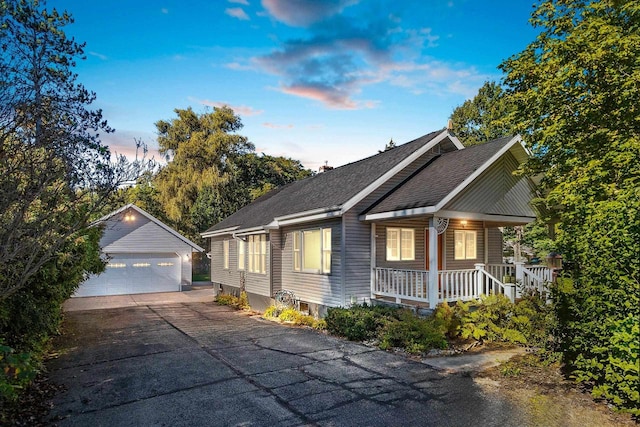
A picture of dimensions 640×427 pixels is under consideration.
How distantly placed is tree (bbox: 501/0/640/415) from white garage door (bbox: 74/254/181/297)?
2077 centimetres

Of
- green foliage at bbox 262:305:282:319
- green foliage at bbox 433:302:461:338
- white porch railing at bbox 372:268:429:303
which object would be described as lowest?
A: green foliage at bbox 262:305:282:319

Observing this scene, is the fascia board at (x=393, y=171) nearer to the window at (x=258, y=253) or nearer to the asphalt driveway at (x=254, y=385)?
the asphalt driveway at (x=254, y=385)

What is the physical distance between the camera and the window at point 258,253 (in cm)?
1546

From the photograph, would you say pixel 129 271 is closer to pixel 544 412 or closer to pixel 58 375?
pixel 58 375

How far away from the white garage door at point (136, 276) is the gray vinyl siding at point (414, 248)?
16.2 metres

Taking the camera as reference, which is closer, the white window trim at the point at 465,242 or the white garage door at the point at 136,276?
the white window trim at the point at 465,242

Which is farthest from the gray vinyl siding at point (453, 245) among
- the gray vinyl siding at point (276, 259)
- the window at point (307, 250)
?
the gray vinyl siding at point (276, 259)

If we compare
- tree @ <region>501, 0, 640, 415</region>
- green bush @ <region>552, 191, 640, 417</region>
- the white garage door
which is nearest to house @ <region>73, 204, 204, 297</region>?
the white garage door

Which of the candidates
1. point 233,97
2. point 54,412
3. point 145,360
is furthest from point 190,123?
point 54,412

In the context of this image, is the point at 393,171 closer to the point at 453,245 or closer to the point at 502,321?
the point at 453,245

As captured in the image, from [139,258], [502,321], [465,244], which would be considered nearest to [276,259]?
[465,244]

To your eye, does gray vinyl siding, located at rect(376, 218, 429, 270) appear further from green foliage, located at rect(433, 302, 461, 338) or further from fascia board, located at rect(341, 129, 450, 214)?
green foliage, located at rect(433, 302, 461, 338)

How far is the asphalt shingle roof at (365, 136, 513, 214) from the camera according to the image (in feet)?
33.1

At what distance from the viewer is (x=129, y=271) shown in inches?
886
